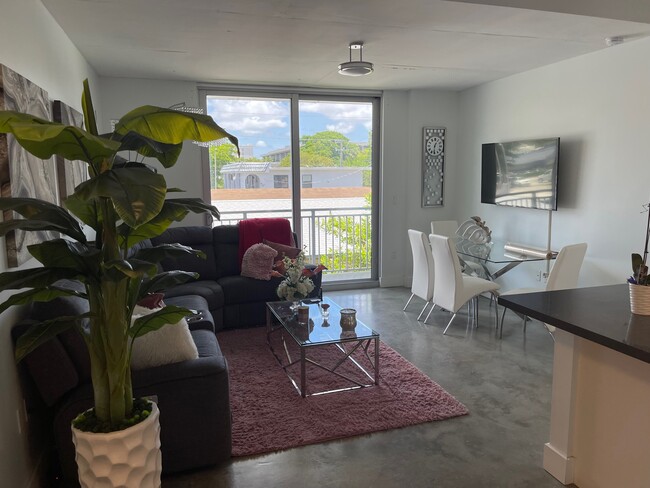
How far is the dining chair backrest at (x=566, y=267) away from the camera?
377 centimetres

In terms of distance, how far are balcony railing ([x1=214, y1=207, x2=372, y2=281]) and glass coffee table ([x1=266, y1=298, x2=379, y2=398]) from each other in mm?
2264

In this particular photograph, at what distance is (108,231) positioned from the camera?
169cm

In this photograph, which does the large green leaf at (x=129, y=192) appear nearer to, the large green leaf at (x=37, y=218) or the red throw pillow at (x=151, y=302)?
the large green leaf at (x=37, y=218)

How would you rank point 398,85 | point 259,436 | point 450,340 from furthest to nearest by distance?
point 398,85
point 450,340
point 259,436

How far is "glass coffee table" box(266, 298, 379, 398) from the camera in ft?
10.5

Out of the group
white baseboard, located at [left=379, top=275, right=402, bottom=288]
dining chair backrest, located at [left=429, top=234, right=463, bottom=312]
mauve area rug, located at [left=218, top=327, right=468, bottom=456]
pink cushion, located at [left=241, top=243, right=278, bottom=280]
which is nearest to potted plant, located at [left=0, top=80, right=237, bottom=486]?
mauve area rug, located at [left=218, top=327, right=468, bottom=456]

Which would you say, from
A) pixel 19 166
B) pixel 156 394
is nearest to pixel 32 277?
pixel 19 166

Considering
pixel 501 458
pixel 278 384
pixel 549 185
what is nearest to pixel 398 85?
pixel 549 185

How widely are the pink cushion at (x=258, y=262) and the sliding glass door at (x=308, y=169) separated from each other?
3.36ft

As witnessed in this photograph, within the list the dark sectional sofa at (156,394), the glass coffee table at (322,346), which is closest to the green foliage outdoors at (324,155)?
the glass coffee table at (322,346)

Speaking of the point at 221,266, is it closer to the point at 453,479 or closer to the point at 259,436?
the point at 259,436

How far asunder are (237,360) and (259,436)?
1.19 m

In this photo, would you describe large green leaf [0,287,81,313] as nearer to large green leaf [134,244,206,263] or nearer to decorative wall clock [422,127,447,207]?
large green leaf [134,244,206,263]

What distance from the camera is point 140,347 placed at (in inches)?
91.5
